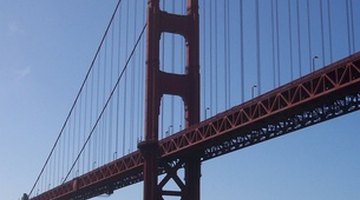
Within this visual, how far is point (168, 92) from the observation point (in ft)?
181

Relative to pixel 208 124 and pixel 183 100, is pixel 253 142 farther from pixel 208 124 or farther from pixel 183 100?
pixel 183 100

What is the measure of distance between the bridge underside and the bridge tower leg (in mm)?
714

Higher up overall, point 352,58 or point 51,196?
point 51,196

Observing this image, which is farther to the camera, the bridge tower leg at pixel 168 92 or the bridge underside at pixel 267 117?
the bridge tower leg at pixel 168 92

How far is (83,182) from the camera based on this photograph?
6656 centimetres

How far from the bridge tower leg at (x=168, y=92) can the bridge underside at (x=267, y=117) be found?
0.71 metres

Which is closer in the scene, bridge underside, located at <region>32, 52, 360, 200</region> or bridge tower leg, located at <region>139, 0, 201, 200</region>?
bridge underside, located at <region>32, 52, 360, 200</region>

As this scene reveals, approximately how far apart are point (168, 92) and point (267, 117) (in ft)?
39.9

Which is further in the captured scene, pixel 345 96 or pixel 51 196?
pixel 51 196

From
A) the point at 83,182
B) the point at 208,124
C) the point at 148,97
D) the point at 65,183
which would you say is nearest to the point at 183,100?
the point at 148,97

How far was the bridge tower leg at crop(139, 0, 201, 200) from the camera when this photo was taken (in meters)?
54.0

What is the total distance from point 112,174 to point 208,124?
13.2 metres

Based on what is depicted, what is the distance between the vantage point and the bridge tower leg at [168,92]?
5403 cm

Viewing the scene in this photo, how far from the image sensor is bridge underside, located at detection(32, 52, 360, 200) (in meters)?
39.5
